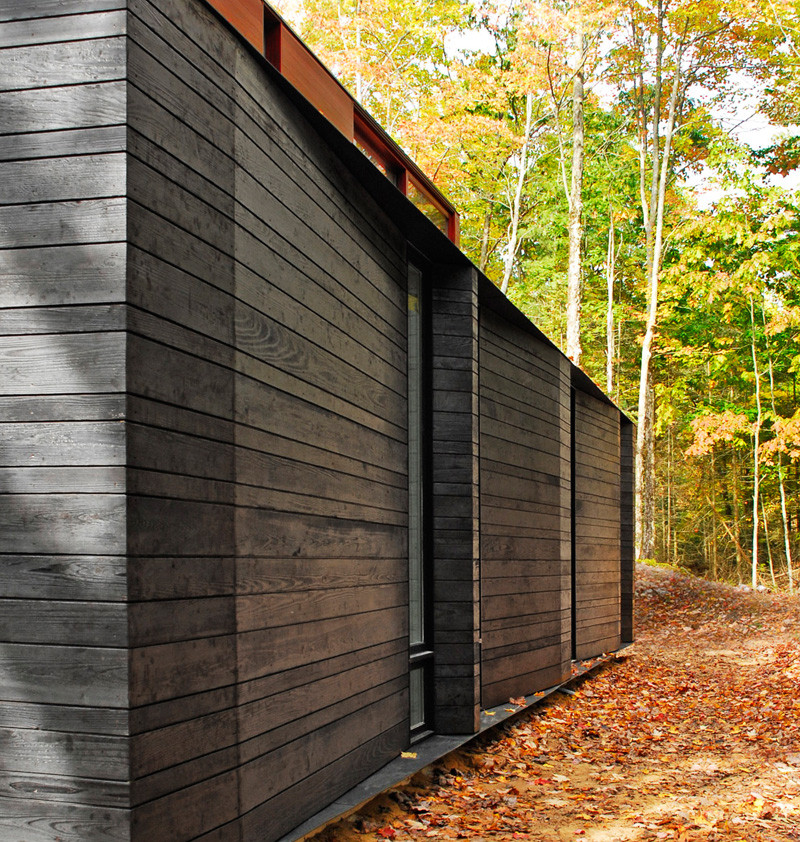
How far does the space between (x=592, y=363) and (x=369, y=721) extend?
76.9 ft

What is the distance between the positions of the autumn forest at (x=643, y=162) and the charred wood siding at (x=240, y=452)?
1230 cm

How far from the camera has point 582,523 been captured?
1073 cm

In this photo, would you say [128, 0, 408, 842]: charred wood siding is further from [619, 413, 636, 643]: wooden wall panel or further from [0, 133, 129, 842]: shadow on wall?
[619, 413, 636, 643]: wooden wall panel

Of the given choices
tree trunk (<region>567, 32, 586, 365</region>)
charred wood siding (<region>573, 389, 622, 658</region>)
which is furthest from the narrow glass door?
tree trunk (<region>567, 32, 586, 365</region>)

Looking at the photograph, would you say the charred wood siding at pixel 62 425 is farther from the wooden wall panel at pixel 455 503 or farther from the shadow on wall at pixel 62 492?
the wooden wall panel at pixel 455 503

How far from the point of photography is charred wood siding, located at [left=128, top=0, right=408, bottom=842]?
2.75m

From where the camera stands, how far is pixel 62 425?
2672 millimetres

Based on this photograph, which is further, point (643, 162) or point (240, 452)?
point (643, 162)

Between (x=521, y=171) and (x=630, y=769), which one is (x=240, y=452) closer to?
(x=630, y=769)

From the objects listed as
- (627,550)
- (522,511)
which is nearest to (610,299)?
(627,550)

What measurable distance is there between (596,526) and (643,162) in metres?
13.2

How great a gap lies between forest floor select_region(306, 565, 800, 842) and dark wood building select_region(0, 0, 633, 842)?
52 centimetres

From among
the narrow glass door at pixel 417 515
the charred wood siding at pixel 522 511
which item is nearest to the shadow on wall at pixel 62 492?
the narrow glass door at pixel 417 515

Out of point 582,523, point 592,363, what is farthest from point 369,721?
point 592,363
